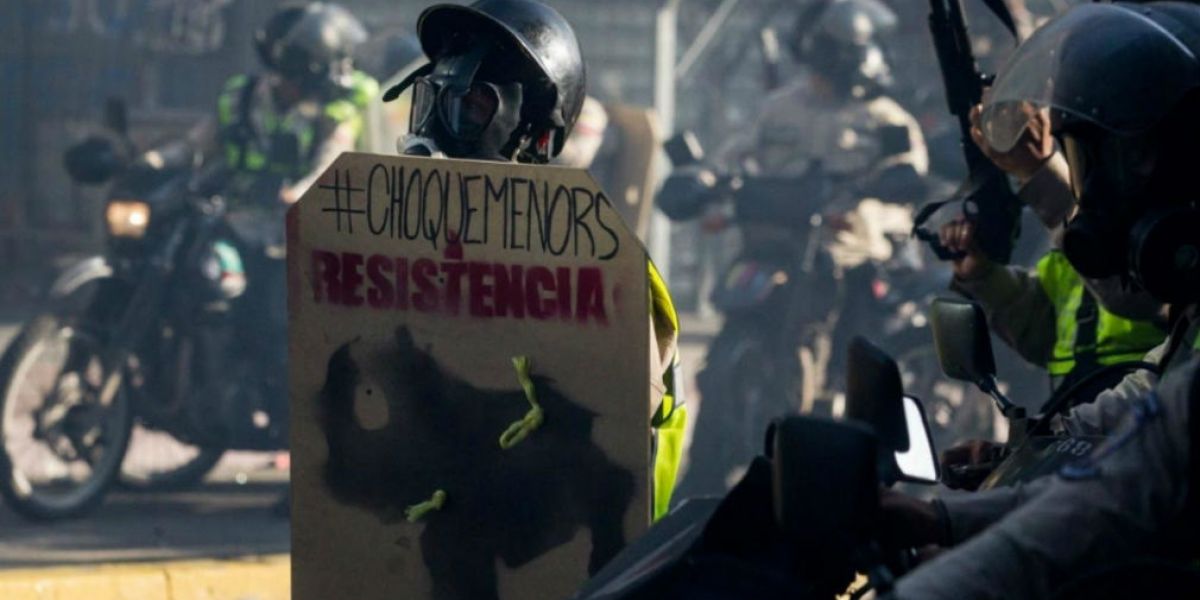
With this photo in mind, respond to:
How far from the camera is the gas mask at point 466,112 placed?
4.41 metres

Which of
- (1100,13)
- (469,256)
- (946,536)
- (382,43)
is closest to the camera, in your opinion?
(946,536)

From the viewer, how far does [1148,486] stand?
239 cm

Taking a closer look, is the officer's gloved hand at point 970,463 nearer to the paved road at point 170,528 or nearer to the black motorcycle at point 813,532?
the black motorcycle at point 813,532

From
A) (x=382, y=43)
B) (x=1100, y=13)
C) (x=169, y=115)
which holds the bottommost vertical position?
(x=169, y=115)

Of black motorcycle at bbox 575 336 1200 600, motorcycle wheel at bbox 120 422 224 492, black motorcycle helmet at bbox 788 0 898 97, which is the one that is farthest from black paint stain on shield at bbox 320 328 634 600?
black motorcycle helmet at bbox 788 0 898 97

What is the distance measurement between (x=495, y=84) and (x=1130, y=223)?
66.3 inches

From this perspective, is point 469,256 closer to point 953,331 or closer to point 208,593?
point 953,331

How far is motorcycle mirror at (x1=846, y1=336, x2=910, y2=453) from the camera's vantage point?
8.50ft

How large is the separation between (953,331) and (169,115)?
44.7 ft

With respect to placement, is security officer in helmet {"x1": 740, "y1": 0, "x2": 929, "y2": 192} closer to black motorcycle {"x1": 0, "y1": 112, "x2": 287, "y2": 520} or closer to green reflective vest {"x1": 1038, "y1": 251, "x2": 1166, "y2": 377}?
black motorcycle {"x1": 0, "y1": 112, "x2": 287, "y2": 520}

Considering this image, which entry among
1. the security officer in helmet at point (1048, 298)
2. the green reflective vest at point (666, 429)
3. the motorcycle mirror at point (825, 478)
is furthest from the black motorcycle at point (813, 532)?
the security officer in helmet at point (1048, 298)

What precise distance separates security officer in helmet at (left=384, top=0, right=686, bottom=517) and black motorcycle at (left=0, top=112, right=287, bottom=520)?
431 centimetres

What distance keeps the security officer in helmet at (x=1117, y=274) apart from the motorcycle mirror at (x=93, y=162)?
21.0ft

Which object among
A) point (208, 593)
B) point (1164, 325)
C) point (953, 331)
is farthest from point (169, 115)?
point (953, 331)
